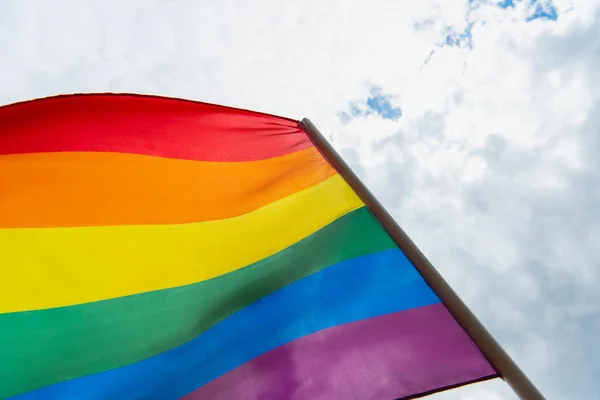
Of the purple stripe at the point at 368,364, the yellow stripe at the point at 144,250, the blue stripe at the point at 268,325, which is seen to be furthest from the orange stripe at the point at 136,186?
the purple stripe at the point at 368,364

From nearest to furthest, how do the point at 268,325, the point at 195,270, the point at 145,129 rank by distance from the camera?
1. the point at 268,325
2. the point at 195,270
3. the point at 145,129

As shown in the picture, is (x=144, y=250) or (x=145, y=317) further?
(x=144, y=250)

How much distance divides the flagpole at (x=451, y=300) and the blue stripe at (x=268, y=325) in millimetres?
425

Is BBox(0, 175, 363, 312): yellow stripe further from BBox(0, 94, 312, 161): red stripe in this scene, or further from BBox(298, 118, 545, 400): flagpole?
BBox(0, 94, 312, 161): red stripe

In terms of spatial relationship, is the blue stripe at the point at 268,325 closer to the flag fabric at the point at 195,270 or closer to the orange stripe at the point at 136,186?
the flag fabric at the point at 195,270

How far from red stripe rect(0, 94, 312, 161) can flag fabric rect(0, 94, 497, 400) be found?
0.05ft

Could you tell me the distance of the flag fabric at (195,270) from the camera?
13.1 ft

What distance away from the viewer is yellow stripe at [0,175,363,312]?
15.4 feet

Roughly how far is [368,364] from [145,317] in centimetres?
176

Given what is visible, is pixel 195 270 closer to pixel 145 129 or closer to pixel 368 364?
pixel 368 364

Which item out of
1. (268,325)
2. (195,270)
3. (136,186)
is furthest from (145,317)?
(136,186)

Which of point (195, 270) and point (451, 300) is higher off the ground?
point (195, 270)

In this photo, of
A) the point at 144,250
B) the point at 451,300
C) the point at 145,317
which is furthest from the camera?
the point at 144,250

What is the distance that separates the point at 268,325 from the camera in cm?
432
